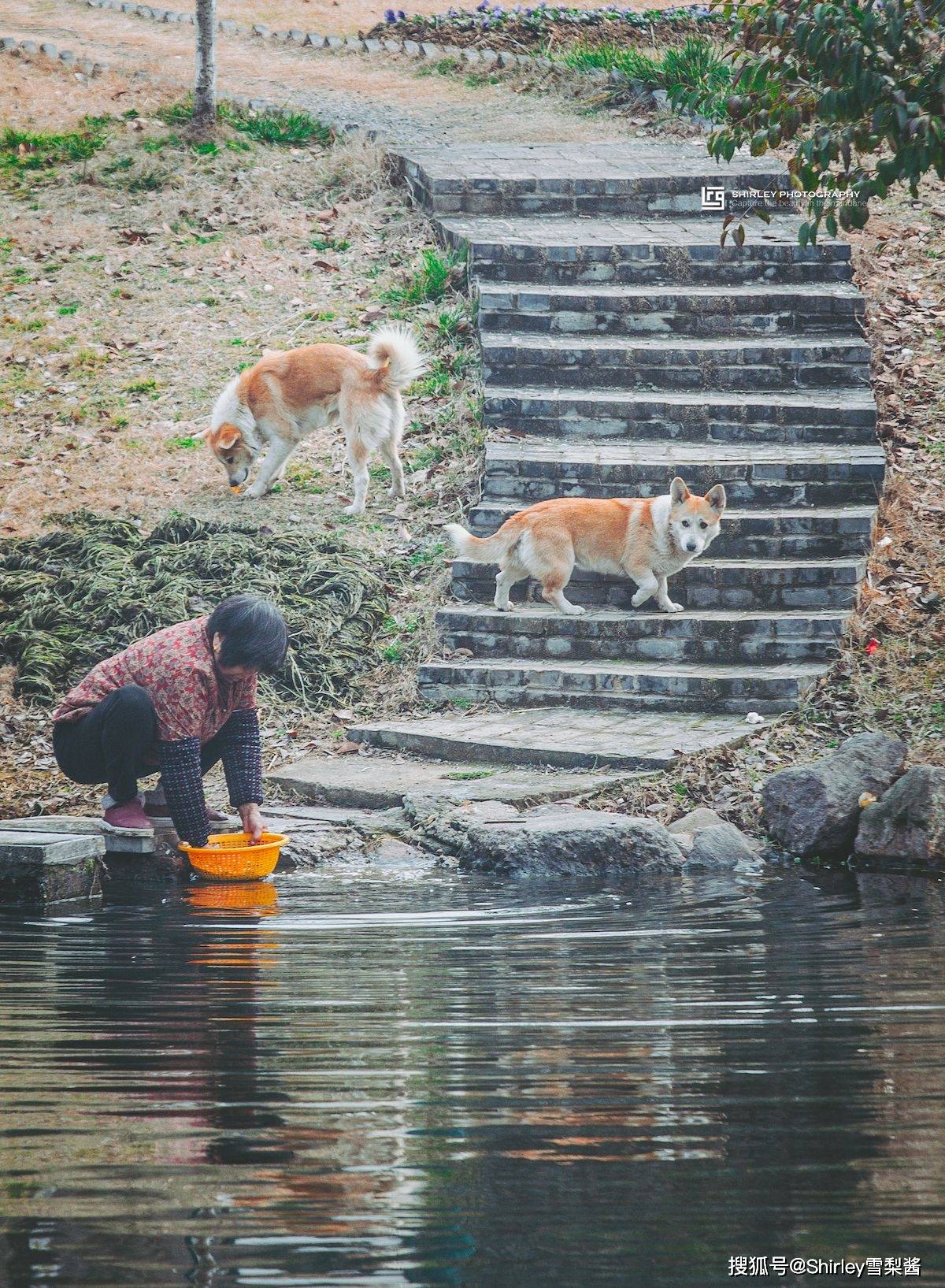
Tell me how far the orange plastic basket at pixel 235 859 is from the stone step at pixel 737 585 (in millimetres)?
3494

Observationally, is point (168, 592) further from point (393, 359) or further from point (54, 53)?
point (54, 53)

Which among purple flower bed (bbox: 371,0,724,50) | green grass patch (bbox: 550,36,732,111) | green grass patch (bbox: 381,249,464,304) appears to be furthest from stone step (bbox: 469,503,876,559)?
purple flower bed (bbox: 371,0,724,50)

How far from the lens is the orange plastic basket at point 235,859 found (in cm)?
587

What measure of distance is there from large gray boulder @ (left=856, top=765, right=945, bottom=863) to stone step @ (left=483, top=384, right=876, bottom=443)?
395cm

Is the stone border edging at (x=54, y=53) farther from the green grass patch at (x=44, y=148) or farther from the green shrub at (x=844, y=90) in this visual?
the green shrub at (x=844, y=90)

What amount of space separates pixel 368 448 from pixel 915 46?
4.55 meters

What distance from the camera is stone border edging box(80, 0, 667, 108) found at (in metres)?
16.1

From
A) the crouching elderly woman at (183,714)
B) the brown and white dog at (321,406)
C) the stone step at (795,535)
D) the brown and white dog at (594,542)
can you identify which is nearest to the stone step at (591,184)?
the brown and white dog at (321,406)

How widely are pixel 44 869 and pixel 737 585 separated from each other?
14.9ft

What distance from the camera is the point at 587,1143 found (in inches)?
123

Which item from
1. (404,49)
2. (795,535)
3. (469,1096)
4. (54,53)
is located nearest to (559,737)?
(795,535)

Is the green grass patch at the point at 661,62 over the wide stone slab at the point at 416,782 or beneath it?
over

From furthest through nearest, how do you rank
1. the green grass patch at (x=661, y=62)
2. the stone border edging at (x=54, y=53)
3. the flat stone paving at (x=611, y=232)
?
the stone border edging at (x=54, y=53) → the green grass patch at (x=661, y=62) → the flat stone paving at (x=611, y=232)

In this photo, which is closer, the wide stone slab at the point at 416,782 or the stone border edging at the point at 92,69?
the wide stone slab at the point at 416,782
